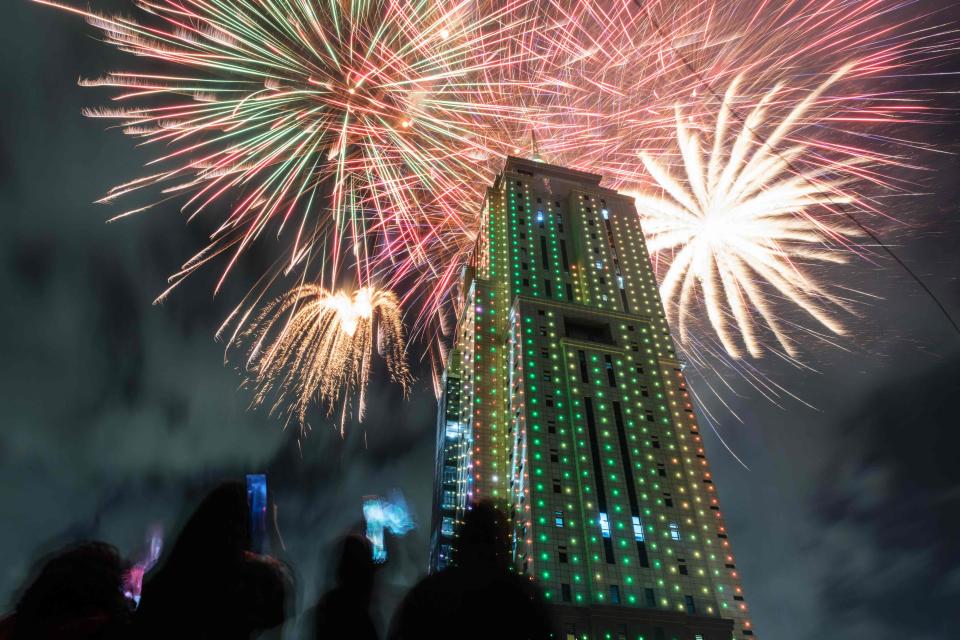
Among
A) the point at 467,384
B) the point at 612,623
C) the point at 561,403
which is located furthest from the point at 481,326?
the point at 612,623

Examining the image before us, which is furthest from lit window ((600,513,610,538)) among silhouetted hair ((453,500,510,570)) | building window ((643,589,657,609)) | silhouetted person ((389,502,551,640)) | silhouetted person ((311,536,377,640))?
silhouetted person ((311,536,377,640))

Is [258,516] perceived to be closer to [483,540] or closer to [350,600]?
[350,600]

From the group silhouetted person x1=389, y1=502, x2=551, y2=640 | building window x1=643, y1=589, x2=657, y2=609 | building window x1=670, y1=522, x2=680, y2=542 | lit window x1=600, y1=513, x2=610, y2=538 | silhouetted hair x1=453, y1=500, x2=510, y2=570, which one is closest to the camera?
silhouetted person x1=389, y1=502, x2=551, y2=640

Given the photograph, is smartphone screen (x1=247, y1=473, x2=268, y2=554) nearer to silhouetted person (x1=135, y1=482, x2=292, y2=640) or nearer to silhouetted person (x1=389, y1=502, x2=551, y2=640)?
silhouetted person (x1=135, y1=482, x2=292, y2=640)

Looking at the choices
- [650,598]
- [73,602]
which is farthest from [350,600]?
[650,598]

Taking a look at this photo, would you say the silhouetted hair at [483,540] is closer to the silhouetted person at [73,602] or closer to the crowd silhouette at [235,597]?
the crowd silhouette at [235,597]

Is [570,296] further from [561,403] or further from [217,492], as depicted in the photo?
[217,492]

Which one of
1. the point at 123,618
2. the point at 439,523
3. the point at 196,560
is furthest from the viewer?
the point at 439,523
